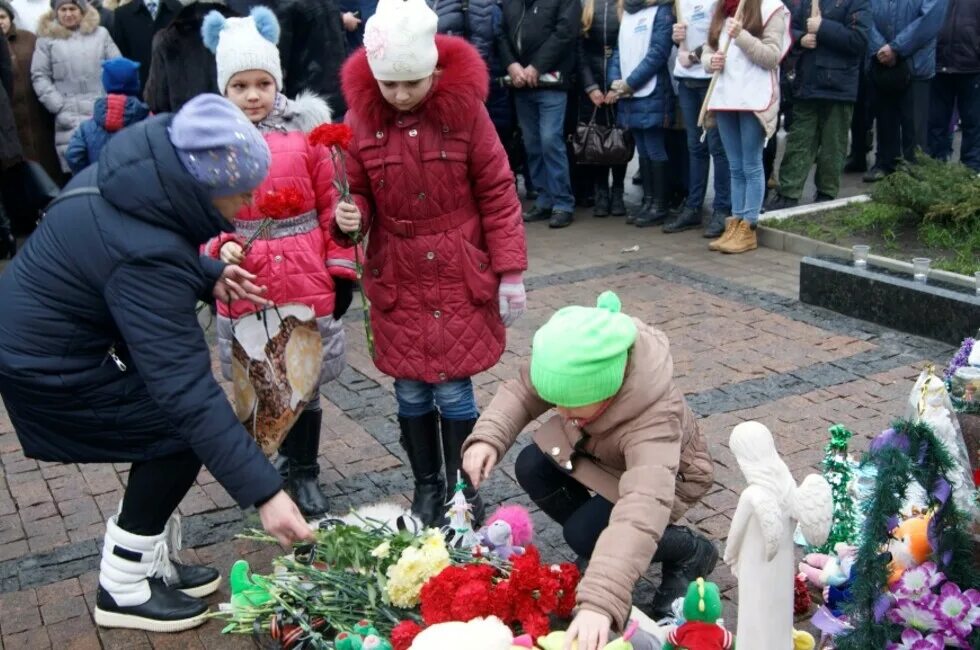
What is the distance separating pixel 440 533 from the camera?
3.21 m

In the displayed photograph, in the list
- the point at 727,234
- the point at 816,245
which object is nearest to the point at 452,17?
the point at 727,234

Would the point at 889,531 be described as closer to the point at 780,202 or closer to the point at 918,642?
the point at 918,642

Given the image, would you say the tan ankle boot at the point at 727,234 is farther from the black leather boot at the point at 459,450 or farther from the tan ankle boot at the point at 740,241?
the black leather boot at the point at 459,450

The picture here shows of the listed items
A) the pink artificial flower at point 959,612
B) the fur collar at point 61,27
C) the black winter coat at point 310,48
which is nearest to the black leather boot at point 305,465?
the pink artificial flower at point 959,612

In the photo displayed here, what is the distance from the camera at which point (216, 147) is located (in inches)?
115

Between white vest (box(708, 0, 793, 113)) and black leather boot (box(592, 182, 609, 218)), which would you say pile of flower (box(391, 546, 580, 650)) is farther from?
black leather boot (box(592, 182, 609, 218))

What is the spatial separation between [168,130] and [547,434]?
1.40 m

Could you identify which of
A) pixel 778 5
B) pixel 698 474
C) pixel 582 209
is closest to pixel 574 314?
pixel 698 474

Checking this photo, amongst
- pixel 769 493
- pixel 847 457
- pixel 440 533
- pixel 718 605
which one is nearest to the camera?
pixel 769 493

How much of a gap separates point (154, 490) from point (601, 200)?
21.1 ft

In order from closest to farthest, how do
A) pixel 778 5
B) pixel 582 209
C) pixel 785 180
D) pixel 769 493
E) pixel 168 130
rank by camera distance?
1. pixel 769 493
2. pixel 168 130
3. pixel 778 5
4. pixel 785 180
5. pixel 582 209

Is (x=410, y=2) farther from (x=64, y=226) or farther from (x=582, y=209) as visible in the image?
(x=582, y=209)

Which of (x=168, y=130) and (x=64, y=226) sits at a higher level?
(x=168, y=130)

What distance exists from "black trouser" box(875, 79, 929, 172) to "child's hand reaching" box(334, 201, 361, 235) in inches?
277
